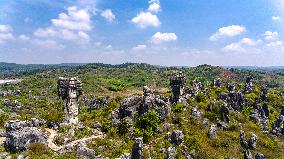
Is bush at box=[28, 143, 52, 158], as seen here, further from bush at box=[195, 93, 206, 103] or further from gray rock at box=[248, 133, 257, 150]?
bush at box=[195, 93, 206, 103]

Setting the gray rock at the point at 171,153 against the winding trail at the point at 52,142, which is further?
the gray rock at the point at 171,153

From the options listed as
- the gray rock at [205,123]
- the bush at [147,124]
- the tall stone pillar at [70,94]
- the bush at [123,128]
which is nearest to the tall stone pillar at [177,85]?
the gray rock at [205,123]

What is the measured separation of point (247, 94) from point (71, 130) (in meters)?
54.2

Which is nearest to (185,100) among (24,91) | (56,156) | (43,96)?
(56,156)

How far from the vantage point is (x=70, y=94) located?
55906 millimetres

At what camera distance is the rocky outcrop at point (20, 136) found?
44.7 metres

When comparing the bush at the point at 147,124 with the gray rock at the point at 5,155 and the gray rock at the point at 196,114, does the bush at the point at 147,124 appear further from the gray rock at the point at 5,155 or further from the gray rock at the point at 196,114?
the gray rock at the point at 5,155

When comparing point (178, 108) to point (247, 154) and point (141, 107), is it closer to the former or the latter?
point (141, 107)

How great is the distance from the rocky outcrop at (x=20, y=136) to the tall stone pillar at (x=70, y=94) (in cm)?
856

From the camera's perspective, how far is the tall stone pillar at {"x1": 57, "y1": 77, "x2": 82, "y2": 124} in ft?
183

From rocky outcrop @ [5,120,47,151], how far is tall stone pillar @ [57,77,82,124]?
8.56 metres

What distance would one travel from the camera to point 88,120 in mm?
64125

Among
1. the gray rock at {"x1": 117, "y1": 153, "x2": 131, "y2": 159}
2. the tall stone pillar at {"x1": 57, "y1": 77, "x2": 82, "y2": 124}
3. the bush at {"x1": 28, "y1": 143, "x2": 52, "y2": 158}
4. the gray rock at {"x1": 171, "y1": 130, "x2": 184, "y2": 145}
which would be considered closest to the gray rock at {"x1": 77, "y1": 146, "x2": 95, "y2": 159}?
the bush at {"x1": 28, "y1": 143, "x2": 52, "y2": 158}

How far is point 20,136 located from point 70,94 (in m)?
12.6
